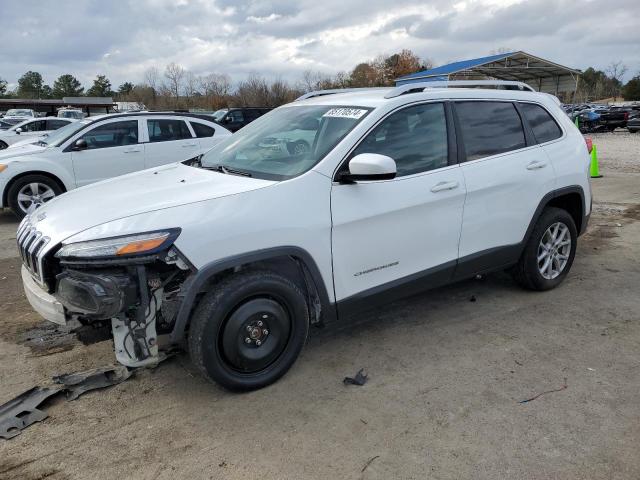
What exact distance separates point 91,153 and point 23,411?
6544 mm

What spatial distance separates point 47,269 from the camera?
9.70ft

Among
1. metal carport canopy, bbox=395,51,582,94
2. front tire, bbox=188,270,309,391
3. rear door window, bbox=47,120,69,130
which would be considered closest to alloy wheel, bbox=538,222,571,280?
front tire, bbox=188,270,309,391

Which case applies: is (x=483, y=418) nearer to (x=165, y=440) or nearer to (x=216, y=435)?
(x=216, y=435)

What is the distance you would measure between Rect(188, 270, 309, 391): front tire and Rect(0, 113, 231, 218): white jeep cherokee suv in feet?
19.2

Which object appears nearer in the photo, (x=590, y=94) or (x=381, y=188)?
(x=381, y=188)

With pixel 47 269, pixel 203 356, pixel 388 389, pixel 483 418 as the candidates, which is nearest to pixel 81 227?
pixel 47 269

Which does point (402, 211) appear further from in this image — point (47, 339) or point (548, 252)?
point (47, 339)

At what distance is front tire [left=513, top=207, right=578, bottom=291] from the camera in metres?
4.64

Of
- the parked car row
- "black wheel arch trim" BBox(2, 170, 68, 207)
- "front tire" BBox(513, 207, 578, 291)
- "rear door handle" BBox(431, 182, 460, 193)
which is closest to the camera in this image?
"rear door handle" BBox(431, 182, 460, 193)

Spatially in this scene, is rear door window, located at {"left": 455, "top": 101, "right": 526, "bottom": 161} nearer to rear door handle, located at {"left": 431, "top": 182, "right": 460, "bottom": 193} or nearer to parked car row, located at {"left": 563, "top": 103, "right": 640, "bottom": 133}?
rear door handle, located at {"left": 431, "top": 182, "right": 460, "bottom": 193}

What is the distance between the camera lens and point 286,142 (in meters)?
3.84

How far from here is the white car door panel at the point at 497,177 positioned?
4066 millimetres

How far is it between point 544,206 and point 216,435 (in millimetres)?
3397

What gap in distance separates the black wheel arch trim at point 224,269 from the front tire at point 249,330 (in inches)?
2.9
